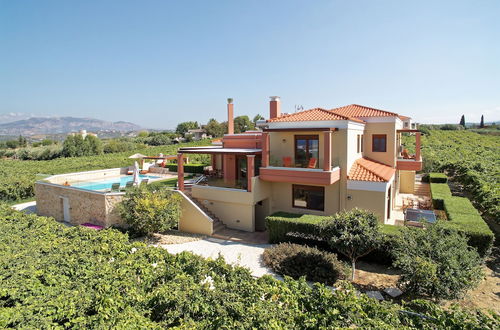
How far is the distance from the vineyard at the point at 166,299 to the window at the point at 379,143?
14.7 metres

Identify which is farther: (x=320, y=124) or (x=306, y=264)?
(x=320, y=124)

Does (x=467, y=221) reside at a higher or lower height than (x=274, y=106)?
lower

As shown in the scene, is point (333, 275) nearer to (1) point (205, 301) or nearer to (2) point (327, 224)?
(2) point (327, 224)

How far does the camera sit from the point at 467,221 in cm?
1422

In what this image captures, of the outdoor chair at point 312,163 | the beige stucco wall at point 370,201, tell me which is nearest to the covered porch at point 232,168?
the outdoor chair at point 312,163

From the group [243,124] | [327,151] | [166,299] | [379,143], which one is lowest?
[166,299]

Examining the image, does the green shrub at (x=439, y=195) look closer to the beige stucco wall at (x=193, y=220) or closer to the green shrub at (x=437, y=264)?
the green shrub at (x=437, y=264)

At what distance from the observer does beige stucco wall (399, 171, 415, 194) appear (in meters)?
27.4

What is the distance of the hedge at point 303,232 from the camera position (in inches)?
531

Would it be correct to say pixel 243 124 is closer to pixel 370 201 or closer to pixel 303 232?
pixel 370 201

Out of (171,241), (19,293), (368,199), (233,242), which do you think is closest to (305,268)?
(233,242)

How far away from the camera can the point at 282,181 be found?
58.7ft

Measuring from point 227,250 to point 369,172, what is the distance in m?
9.57

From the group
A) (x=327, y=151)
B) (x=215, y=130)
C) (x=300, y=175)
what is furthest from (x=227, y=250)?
(x=215, y=130)
